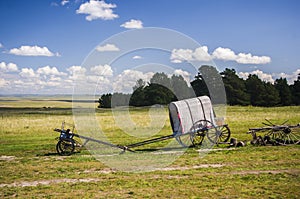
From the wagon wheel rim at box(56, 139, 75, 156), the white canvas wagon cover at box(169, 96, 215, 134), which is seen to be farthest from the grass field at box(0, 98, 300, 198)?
the white canvas wagon cover at box(169, 96, 215, 134)

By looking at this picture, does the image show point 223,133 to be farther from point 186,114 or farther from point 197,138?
point 186,114

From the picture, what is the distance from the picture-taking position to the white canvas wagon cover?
18.7m

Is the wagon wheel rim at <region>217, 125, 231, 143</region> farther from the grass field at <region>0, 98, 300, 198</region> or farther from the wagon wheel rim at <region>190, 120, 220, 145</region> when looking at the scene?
the grass field at <region>0, 98, 300, 198</region>

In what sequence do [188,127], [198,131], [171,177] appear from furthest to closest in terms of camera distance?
[198,131] → [188,127] → [171,177]

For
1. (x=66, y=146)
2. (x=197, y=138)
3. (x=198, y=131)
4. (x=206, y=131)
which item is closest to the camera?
(x=66, y=146)

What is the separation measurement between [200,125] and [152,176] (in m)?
7.28

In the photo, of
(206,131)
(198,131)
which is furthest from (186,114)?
(206,131)

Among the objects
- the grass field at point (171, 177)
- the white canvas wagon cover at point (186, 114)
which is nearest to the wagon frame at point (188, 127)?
the white canvas wagon cover at point (186, 114)

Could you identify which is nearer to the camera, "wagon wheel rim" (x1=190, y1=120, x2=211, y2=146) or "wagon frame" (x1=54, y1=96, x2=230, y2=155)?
"wagon frame" (x1=54, y1=96, x2=230, y2=155)

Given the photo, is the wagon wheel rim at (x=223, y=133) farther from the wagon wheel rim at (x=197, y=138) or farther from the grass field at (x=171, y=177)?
the grass field at (x=171, y=177)

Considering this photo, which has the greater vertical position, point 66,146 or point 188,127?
point 188,127

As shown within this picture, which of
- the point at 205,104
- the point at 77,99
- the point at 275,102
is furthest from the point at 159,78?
the point at 275,102

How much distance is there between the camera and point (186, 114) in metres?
19.0

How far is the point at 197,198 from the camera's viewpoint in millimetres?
9812
